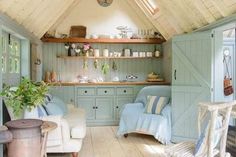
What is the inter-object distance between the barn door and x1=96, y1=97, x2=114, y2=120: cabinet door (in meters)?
1.95

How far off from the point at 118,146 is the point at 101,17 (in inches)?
137

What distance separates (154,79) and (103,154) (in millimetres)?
2938

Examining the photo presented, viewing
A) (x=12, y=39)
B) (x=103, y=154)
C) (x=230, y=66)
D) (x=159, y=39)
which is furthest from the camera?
(x=159, y=39)

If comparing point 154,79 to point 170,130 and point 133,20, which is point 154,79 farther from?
point 170,130

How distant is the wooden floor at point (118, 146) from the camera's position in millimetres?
4266

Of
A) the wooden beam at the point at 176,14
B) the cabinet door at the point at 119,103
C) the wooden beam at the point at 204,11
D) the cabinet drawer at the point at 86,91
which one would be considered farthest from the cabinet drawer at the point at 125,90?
the wooden beam at the point at 204,11

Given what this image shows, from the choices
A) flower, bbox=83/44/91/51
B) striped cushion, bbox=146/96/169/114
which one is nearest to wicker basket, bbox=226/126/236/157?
striped cushion, bbox=146/96/169/114

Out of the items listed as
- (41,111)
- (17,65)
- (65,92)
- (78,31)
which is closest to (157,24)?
(78,31)

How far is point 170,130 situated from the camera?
494 centimetres

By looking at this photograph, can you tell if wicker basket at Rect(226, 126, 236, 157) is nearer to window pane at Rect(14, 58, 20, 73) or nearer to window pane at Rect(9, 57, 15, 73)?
window pane at Rect(9, 57, 15, 73)

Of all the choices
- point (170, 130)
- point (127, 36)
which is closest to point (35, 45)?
point (127, 36)

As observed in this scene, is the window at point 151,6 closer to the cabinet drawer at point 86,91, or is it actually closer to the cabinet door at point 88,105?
the cabinet drawer at point 86,91

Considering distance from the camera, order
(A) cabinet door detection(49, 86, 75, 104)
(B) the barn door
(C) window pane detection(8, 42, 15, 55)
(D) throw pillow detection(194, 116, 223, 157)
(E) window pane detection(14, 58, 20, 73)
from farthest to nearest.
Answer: (A) cabinet door detection(49, 86, 75, 104) → (E) window pane detection(14, 58, 20, 73) → (C) window pane detection(8, 42, 15, 55) → (B) the barn door → (D) throw pillow detection(194, 116, 223, 157)

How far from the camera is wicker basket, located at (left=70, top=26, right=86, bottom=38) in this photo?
666cm
